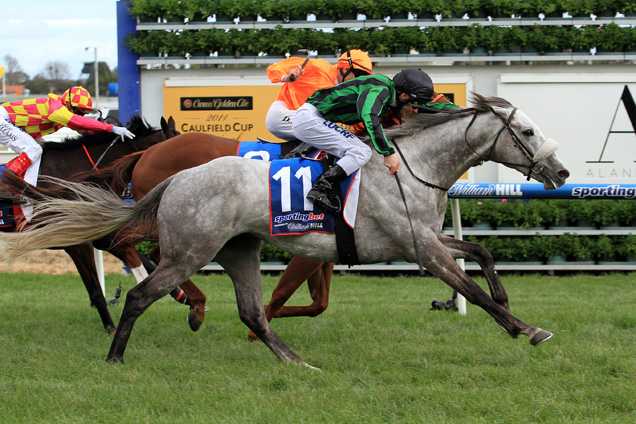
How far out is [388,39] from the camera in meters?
9.30

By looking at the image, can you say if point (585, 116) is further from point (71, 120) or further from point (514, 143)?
point (71, 120)

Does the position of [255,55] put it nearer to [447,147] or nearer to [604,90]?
[604,90]

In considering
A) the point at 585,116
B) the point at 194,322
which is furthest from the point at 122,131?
the point at 585,116

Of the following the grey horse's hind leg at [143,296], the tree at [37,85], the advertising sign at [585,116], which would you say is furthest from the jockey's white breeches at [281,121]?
the tree at [37,85]

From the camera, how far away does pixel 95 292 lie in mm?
5598

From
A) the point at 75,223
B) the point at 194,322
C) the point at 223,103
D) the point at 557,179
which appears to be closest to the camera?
the point at 557,179

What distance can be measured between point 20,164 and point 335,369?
137 inches

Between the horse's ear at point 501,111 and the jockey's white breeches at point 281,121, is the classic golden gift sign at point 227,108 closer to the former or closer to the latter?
the jockey's white breeches at point 281,121

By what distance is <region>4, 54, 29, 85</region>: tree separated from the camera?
51919mm

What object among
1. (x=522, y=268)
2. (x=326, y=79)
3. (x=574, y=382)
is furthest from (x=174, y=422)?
(x=522, y=268)

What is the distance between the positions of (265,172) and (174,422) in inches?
63.0

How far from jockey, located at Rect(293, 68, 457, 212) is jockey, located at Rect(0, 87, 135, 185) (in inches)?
101

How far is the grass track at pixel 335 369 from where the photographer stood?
10.8 ft

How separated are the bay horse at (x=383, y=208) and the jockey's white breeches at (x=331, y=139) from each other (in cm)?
13
